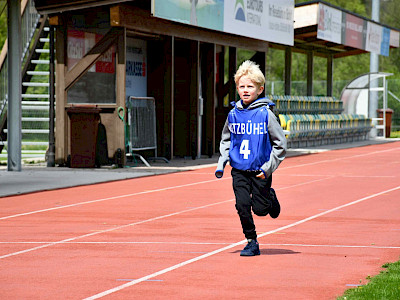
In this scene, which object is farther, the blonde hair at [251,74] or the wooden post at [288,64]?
the wooden post at [288,64]

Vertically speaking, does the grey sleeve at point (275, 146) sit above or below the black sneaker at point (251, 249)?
above

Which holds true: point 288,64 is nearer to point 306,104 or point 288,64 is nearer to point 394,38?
point 306,104

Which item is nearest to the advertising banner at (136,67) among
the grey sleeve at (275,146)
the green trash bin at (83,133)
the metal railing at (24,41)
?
the green trash bin at (83,133)

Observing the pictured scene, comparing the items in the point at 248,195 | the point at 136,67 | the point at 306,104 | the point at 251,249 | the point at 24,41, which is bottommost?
the point at 251,249

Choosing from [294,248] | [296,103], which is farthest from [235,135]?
[296,103]

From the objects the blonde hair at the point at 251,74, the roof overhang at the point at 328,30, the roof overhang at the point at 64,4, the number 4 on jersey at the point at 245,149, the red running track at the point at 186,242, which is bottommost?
the red running track at the point at 186,242

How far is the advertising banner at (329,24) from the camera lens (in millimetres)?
34159

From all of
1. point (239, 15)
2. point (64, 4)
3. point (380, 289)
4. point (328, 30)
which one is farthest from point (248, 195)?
point (328, 30)

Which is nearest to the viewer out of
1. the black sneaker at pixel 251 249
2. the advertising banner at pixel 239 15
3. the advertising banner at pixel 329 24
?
the black sneaker at pixel 251 249

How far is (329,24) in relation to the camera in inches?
1396

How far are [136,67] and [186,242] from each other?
51.9 ft

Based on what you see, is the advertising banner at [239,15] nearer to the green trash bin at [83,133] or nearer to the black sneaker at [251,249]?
the green trash bin at [83,133]

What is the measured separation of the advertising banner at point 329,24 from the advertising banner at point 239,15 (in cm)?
247

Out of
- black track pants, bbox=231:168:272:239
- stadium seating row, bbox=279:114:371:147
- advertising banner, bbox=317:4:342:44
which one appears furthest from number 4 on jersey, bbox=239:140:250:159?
advertising banner, bbox=317:4:342:44
